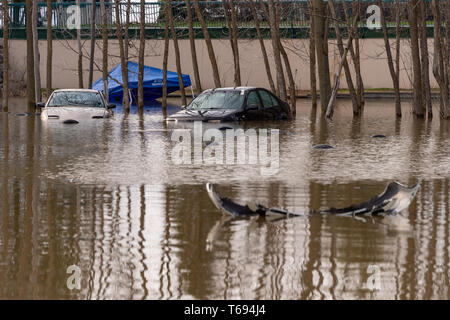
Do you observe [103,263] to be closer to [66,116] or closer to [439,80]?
[66,116]

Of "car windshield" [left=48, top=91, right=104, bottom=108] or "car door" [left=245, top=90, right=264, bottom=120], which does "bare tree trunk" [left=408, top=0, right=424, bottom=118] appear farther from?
"car windshield" [left=48, top=91, right=104, bottom=108]

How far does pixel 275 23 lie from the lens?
32.5 meters

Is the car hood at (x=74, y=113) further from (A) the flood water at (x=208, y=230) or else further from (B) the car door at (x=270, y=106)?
(A) the flood water at (x=208, y=230)

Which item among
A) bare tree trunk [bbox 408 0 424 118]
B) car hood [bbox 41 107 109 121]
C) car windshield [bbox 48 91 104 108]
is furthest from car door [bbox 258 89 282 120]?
bare tree trunk [bbox 408 0 424 118]

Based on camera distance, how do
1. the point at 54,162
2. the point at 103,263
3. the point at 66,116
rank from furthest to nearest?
the point at 66,116
the point at 54,162
the point at 103,263

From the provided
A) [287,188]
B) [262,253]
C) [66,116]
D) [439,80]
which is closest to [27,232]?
[262,253]

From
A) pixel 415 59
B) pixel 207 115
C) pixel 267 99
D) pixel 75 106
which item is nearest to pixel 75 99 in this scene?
pixel 75 106

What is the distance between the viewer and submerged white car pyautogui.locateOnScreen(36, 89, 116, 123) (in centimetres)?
2536

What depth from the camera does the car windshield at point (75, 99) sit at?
26.2 metres

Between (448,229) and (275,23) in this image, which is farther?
(275,23)

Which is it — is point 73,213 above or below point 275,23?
below

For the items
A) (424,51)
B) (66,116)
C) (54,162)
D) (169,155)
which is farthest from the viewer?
(424,51)

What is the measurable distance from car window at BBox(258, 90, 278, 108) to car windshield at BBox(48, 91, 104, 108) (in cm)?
430

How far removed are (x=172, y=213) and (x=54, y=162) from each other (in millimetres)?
5597
